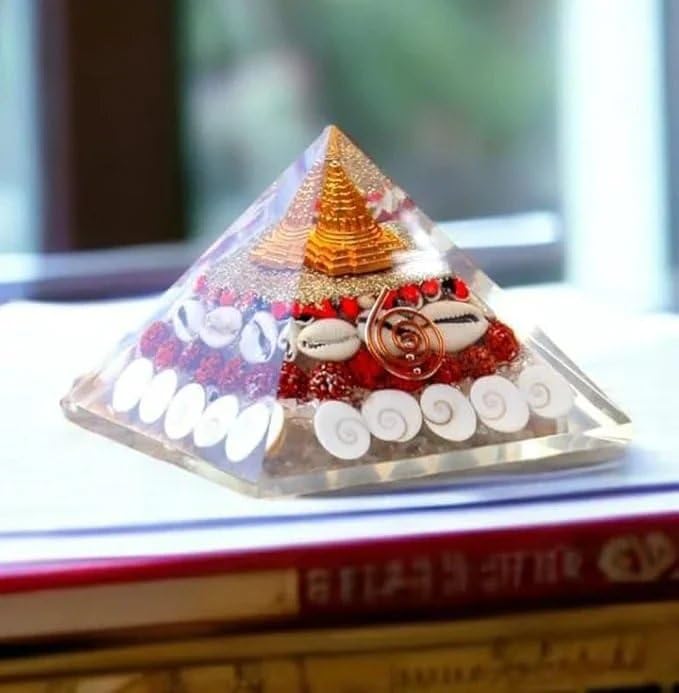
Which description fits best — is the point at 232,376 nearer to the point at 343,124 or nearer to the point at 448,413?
the point at 448,413

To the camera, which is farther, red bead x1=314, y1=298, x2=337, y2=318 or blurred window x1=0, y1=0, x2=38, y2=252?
blurred window x1=0, y1=0, x2=38, y2=252

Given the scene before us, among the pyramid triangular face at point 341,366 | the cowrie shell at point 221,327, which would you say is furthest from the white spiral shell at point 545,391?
the cowrie shell at point 221,327

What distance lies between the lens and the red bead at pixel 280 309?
1.46ft

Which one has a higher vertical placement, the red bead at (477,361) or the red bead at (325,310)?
the red bead at (325,310)

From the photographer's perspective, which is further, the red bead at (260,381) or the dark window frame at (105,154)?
the dark window frame at (105,154)

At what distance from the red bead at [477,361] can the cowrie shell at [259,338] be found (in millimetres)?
65

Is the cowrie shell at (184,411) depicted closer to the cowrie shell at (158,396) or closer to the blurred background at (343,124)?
the cowrie shell at (158,396)

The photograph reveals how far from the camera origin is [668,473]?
0.42 meters

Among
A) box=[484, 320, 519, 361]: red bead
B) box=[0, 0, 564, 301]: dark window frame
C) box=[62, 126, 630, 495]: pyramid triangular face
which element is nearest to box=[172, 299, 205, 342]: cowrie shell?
box=[62, 126, 630, 495]: pyramid triangular face

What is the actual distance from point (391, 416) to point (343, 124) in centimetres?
77

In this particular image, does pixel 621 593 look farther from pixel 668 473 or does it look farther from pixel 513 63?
pixel 513 63

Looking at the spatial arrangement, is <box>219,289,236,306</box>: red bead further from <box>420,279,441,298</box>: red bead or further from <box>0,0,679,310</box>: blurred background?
<box>0,0,679,310</box>: blurred background

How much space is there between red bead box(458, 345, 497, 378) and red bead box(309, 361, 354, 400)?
0.04m

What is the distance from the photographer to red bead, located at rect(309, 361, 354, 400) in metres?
0.43
